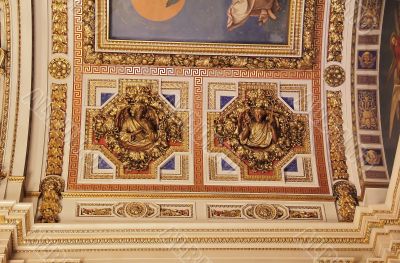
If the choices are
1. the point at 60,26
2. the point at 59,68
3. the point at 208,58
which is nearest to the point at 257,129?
the point at 208,58

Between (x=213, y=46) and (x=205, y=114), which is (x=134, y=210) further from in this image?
(x=213, y=46)

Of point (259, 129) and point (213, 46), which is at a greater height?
point (213, 46)

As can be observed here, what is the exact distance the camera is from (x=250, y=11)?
1310 cm

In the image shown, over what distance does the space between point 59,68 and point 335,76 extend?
16.2 feet

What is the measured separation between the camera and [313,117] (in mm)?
13156

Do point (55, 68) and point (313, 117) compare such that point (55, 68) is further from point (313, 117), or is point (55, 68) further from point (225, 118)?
point (313, 117)

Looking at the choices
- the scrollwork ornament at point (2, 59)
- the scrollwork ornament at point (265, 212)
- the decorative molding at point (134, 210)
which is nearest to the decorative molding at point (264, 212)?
the scrollwork ornament at point (265, 212)

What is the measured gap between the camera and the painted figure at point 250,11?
13.0 m

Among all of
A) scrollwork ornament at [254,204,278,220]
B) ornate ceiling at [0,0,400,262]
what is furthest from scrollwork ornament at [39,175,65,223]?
scrollwork ornament at [254,204,278,220]

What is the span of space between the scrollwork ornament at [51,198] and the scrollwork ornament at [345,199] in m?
4.56

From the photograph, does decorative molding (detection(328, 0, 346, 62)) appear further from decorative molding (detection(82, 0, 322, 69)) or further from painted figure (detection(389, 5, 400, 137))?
painted figure (detection(389, 5, 400, 137))

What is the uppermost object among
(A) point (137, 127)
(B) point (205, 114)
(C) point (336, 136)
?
(B) point (205, 114)

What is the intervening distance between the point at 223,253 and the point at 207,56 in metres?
3.88

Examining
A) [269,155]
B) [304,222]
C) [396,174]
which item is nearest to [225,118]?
[269,155]
